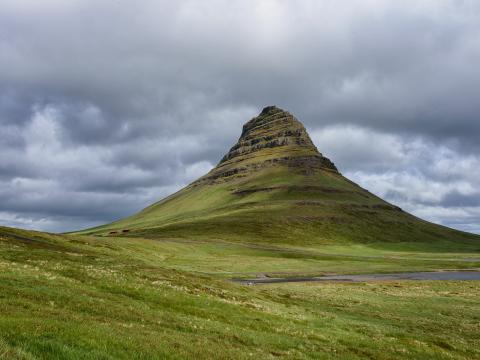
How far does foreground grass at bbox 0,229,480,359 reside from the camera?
1548cm

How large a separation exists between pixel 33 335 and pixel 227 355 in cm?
772

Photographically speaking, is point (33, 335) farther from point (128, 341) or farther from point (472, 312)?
point (472, 312)

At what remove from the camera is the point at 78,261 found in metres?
50.2

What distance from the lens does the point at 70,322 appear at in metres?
18.3

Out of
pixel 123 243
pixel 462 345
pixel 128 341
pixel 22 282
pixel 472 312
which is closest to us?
pixel 128 341

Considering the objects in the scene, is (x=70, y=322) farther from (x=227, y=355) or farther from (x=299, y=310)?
(x=299, y=310)

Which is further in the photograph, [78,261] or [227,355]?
[78,261]

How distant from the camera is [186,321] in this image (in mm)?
Result: 25969

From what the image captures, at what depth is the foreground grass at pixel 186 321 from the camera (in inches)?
610

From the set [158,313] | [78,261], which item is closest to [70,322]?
[158,313]

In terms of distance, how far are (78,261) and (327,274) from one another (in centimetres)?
7816

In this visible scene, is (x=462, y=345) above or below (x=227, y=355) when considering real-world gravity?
below

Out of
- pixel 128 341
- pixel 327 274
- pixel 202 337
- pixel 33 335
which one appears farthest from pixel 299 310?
pixel 327 274

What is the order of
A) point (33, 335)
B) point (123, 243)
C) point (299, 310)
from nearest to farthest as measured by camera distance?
point (33, 335) → point (299, 310) → point (123, 243)
